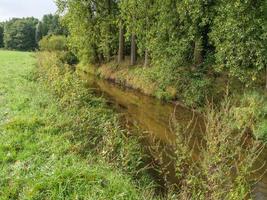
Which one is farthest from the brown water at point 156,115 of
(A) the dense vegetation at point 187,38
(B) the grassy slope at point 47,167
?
(B) the grassy slope at point 47,167

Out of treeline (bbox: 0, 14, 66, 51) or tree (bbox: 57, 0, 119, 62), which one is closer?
tree (bbox: 57, 0, 119, 62)

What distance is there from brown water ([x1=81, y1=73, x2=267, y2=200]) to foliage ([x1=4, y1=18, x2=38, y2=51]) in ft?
212

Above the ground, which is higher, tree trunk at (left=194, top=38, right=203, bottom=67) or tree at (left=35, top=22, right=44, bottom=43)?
tree at (left=35, top=22, right=44, bottom=43)

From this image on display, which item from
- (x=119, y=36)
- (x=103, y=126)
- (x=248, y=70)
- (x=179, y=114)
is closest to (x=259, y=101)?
(x=248, y=70)

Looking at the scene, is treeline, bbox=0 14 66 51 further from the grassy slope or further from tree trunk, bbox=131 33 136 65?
the grassy slope

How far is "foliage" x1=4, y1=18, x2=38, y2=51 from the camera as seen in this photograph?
267ft

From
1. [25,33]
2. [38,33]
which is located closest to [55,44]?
[38,33]

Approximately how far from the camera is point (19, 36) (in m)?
81.4

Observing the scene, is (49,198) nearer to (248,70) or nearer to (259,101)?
(259,101)

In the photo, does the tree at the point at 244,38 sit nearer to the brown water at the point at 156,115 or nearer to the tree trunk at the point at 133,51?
the brown water at the point at 156,115

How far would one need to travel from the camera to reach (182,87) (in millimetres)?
18609

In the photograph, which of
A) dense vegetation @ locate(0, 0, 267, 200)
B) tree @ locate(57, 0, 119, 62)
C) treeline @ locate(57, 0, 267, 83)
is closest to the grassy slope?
dense vegetation @ locate(0, 0, 267, 200)

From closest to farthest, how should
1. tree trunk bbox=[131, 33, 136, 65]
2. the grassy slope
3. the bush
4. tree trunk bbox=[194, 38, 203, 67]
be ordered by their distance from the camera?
the grassy slope → tree trunk bbox=[194, 38, 203, 67] → tree trunk bbox=[131, 33, 136, 65] → the bush

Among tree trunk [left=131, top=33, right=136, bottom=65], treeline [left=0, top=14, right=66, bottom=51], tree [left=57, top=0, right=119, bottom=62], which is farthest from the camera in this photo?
treeline [left=0, top=14, right=66, bottom=51]
